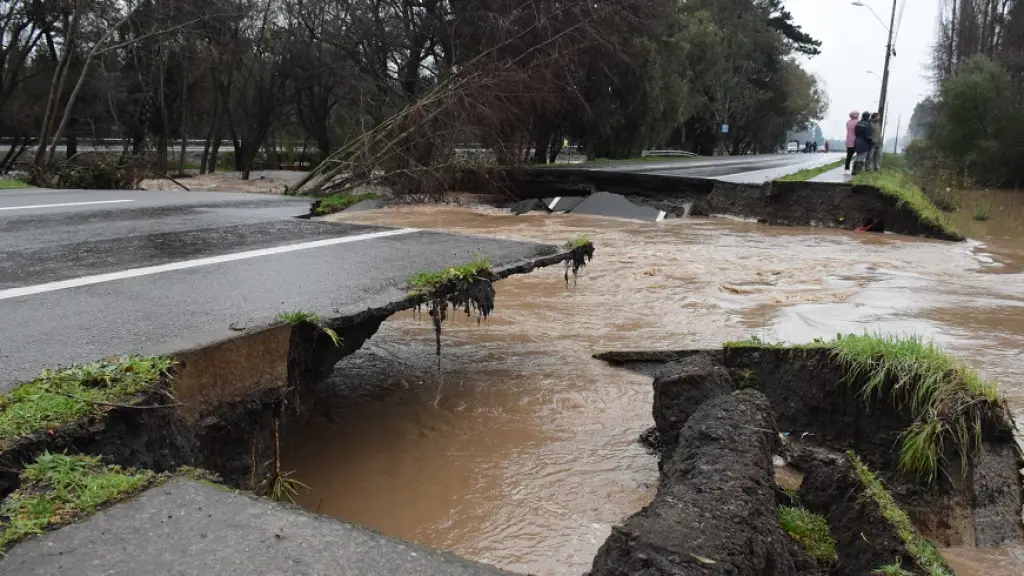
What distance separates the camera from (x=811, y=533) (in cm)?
339

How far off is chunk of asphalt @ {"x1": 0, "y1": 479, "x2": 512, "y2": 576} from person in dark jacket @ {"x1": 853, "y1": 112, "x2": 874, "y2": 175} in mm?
23548

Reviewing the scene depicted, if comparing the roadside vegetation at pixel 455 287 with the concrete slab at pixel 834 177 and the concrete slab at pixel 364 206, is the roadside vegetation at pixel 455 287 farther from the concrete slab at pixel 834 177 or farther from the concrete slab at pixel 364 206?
the concrete slab at pixel 834 177

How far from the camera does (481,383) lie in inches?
245

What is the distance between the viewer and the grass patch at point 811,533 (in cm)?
327

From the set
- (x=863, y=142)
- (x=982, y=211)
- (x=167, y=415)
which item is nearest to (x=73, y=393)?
(x=167, y=415)

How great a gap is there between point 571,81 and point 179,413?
66.1 feet

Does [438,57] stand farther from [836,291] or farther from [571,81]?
[836,291]

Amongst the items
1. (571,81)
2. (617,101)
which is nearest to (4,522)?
(571,81)

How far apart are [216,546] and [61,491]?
546 millimetres

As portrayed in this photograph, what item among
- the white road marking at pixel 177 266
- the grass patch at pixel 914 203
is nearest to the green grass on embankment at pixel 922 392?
the white road marking at pixel 177 266

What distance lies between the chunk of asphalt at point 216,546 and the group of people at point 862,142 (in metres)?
23.3

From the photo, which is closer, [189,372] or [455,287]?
[189,372]

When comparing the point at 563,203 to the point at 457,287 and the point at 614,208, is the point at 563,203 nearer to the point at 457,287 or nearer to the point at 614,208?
the point at 614,208

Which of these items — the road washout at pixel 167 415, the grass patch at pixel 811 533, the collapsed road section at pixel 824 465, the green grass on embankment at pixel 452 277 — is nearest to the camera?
the road washout at pixel 167 415
